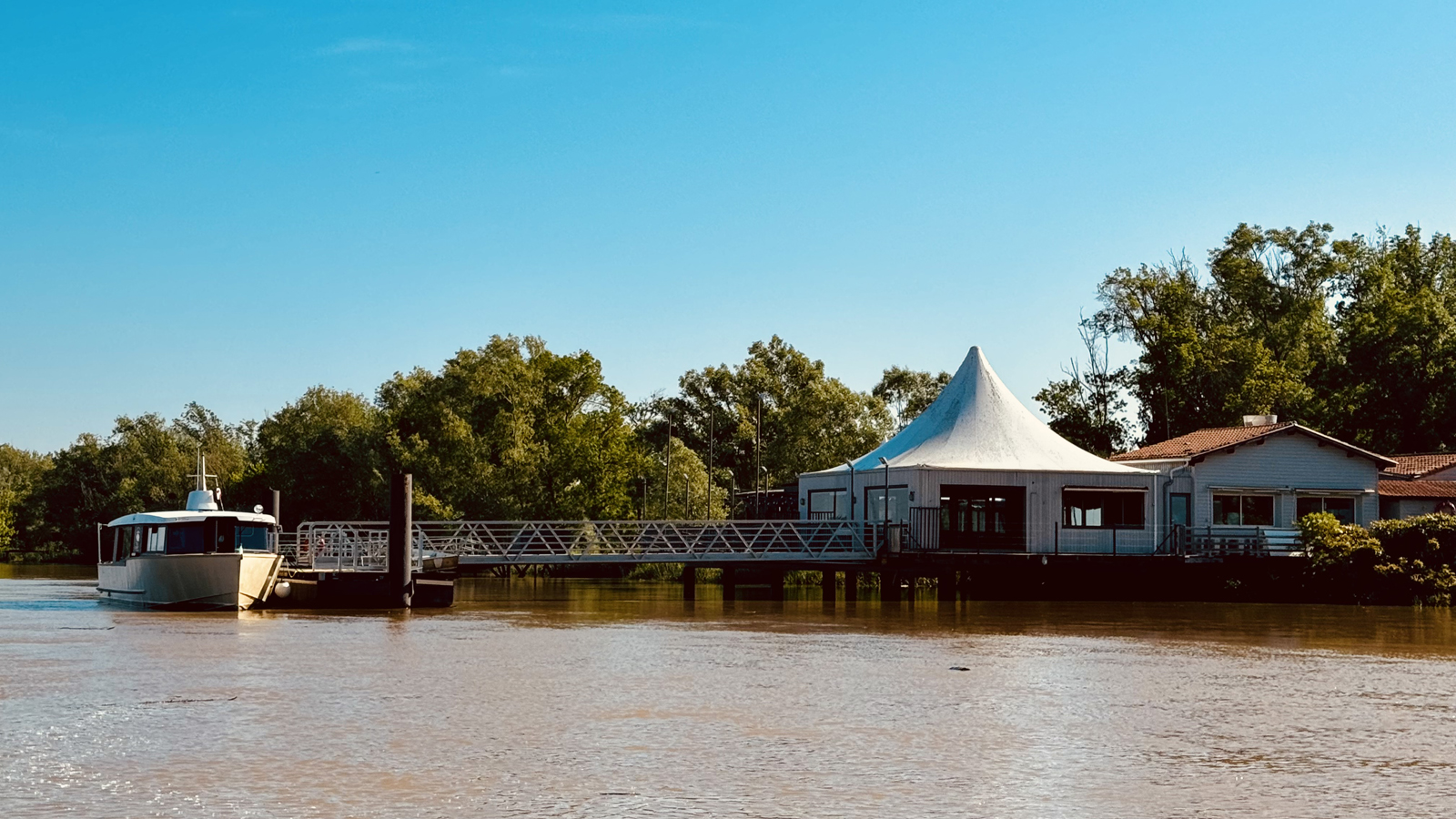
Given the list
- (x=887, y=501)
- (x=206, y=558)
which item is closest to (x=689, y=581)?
(x=887, y=501)

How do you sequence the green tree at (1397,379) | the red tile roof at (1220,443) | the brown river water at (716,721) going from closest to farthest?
1. the brown river water at (716,721)
2. the red tile roof at (1220,443)
3. the green tree at (1397,379)

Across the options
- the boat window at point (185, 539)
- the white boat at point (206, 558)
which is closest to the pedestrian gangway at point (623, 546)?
the white boat at point (206, 558)

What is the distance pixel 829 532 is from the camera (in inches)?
1978

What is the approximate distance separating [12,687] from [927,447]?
31736 mm

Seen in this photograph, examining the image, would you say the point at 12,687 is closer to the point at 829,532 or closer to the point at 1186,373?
the point at 829,532

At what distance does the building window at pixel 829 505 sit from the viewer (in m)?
52.8

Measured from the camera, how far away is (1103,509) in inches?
1960

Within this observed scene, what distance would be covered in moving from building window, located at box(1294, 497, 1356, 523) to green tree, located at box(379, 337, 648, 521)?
34.7m

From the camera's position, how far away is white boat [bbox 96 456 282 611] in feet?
132

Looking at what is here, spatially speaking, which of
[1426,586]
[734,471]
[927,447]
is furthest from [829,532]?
[734,471]

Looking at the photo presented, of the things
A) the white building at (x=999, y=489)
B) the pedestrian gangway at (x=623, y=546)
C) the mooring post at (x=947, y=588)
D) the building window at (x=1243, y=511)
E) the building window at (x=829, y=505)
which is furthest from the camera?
the building window at (x=829, y=505)

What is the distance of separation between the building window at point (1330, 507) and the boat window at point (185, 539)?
32.2 m

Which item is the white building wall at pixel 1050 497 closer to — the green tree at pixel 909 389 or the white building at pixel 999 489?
the white building at pixel 999 489

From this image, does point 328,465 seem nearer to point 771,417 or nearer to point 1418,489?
point 771,417
